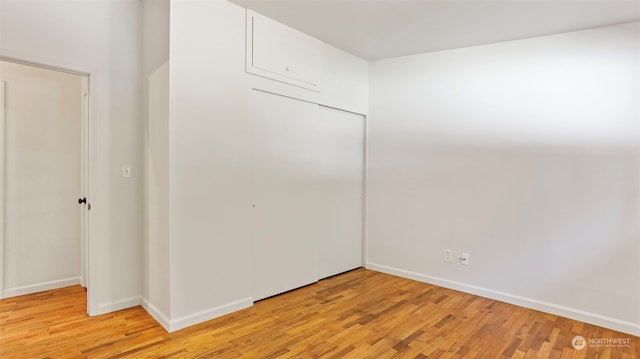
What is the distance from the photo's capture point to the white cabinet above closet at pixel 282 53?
303cm

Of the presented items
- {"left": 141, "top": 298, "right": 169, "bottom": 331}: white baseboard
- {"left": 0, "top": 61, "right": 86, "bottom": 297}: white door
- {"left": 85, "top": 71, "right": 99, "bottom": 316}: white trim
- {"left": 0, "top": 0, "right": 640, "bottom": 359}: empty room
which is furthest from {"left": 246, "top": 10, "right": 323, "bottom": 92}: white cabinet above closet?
{"left": 141, "top": 298, "right": 169, "bottom": 331}: white baseboard

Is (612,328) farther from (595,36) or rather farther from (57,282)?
(57,282)

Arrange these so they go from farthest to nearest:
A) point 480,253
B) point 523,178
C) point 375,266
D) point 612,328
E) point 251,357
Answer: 1. point 375,266
2. point 480,253
3. point 523,178
4. point 612,328
5. point 251,357

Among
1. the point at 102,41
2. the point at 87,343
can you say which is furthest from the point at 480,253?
the point at 102,41

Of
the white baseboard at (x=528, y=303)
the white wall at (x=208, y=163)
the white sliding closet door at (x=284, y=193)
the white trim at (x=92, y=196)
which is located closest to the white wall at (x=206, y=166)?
the white wall at (x=208, y=163)

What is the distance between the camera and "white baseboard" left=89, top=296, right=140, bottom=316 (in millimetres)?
2844

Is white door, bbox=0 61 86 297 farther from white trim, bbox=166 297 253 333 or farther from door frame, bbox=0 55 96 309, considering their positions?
white trim, bbox=166 297 253 333

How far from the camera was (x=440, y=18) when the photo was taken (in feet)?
9.67

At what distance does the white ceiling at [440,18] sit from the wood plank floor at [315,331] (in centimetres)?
254

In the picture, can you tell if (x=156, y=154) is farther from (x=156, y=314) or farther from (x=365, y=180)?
(x=365, y=180)

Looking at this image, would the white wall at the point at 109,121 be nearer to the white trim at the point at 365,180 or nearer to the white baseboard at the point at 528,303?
the white trim at the point at 365,180

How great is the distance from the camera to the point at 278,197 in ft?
10.9

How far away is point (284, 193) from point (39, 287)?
8.45 ft

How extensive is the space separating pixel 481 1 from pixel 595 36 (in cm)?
117
